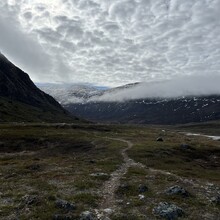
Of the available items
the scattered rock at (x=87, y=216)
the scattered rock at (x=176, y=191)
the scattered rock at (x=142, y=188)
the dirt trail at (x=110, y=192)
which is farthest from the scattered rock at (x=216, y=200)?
the scattered rock at (x=87, y=216)

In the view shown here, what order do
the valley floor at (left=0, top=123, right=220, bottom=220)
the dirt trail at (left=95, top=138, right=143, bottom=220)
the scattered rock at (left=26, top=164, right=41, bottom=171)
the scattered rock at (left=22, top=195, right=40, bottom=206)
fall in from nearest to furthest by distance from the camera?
the dirt trail at (left=95, top=138, right=143, bottom=220) → the valley floor at (left=0, top=123, right=220, bottom=220) → the scattered rock at (left=22, top=195, right=40, bottom=206) → the scattered rock at (left=26, top=164, right=41, bottom=171)

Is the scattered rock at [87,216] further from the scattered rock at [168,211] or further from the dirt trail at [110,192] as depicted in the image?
the scattered rock at [168,211]

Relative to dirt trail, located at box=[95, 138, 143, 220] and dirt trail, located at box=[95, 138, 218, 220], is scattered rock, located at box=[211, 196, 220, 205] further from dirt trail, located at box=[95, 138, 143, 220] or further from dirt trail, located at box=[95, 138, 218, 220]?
dirt trail, located at box=[95, 138, 143, 220]

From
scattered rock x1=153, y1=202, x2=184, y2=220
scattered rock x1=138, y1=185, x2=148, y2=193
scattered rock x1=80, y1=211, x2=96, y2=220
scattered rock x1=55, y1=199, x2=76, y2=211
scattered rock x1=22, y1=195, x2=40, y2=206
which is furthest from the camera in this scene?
scattered rock x1=138, y1=185, x2=148, y2=193

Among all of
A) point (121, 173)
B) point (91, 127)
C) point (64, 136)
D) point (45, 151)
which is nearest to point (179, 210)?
point (121, 173)

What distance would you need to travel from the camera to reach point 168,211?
30.2 meters

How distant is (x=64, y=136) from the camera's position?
10912cm

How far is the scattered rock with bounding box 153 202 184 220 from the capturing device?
29.6 meters

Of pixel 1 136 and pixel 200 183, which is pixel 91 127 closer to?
pixel 1 136

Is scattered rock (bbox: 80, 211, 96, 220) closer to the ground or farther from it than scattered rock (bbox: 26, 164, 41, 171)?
farther from it

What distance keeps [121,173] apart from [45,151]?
44.7m

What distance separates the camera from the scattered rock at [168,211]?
2960 centimetres

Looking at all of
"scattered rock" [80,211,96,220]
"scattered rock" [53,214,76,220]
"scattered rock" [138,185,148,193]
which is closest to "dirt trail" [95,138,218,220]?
"scattered rock" [80,211,96,220]

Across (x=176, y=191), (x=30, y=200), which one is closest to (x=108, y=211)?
(x=30, y=200)
